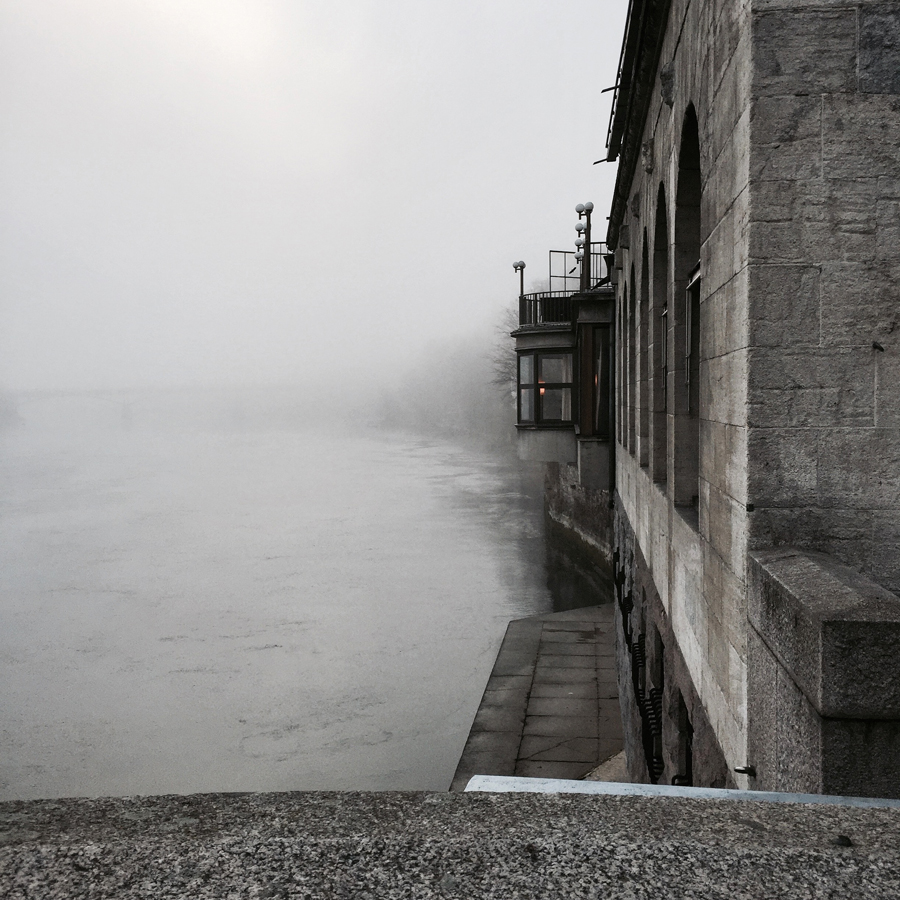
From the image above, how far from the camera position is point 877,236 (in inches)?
144

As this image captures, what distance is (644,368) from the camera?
10086 mm

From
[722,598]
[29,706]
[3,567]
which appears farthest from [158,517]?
[722,598]

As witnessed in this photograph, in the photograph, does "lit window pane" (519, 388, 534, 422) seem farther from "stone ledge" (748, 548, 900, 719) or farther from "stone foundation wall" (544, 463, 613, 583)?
"stone ledge" (748, 548, 900, 719)

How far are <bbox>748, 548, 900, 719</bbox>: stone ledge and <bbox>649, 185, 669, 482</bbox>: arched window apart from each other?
17.6 feet

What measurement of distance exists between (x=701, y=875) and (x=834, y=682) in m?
1.01

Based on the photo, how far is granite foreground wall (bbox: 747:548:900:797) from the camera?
2.60m

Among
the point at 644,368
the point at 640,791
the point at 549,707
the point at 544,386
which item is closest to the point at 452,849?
the point at 640,791

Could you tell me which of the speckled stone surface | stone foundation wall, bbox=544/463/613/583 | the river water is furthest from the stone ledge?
stone foundation wall, bbox=544/463/613/583

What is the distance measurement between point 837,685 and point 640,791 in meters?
0.67

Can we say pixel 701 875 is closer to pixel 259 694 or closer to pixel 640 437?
pixel 640 437

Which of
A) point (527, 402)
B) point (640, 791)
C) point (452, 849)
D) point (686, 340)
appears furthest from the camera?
point (527, 402)

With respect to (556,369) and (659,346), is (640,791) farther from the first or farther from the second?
(556,369)

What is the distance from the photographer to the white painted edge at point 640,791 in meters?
2.36

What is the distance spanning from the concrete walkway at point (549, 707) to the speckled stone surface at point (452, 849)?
10559mm
